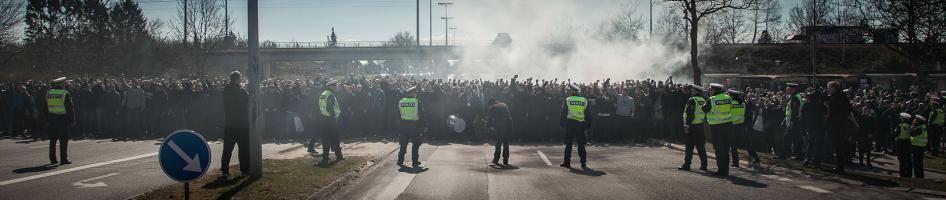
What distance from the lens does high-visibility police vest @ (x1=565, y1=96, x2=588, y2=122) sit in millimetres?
13031

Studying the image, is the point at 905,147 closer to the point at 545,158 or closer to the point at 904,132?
the point at 904,132

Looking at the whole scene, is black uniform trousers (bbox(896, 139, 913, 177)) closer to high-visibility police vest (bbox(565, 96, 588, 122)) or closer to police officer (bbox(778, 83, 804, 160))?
police officer (bbox(778, 83, 804, 160))

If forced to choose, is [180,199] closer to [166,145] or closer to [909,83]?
[166,145]

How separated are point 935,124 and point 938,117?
520 mm

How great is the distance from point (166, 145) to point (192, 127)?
14.9 meters

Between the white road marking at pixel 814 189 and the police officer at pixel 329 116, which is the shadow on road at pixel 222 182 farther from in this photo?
the white road marking at pixel 814 189

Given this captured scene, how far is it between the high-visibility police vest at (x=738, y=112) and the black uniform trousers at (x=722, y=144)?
0.48 metres

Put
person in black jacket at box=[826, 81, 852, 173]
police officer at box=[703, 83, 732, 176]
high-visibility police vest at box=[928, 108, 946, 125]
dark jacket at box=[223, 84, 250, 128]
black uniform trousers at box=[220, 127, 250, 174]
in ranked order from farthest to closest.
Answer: high-visibility police vest at box=[928, 108, 946, 125], person in black jacket at box=[826, 81, 852, 173], police officer at box=[703, 83, 732, 176], dark jacket at box=[223, 84, 250, 128], black uniform trousers at box=[220, 127, 250, 174]

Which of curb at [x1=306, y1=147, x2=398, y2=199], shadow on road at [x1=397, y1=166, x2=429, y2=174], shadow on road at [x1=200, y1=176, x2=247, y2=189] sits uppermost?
shadow on road at [x1=200, y1=176, x2=247, y2=189]

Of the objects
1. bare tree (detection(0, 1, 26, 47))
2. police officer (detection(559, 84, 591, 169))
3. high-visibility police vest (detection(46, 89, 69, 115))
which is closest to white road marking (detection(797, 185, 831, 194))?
police officer (detection(559, 84, 591, 169))

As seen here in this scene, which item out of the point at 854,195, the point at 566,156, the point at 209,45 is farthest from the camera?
the point at 209,45

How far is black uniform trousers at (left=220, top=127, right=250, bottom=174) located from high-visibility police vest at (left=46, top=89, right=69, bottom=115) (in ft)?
13.3

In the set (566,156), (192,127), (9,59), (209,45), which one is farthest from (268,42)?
(566,156)

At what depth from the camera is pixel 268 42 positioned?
74.9 meters
